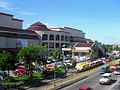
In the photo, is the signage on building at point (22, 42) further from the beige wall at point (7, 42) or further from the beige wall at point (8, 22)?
the beige wall at point (8, 22)

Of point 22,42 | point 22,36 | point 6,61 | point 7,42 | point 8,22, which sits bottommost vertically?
point 6,61

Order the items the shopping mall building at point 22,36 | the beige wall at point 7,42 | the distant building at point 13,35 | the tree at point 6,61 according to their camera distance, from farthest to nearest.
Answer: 1. the shopping mall building at point 22,36
2. the distant building at point 13,35
3. the beige wall at point 7,42
4. the tree at point 6,61

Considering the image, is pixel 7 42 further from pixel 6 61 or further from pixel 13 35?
pixel 6 61

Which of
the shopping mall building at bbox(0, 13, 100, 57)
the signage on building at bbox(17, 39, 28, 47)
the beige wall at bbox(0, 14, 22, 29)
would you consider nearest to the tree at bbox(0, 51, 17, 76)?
the shopping mall building at bbox(0, 13, 100, 57)

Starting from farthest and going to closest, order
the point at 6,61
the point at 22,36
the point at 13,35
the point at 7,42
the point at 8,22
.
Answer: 1. the point at 8,22
2. the point at 22,36
3. the point at 13,35
4. the point at 7,42
5. the point at 6,61

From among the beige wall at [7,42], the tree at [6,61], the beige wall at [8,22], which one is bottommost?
the tree at [6,61]

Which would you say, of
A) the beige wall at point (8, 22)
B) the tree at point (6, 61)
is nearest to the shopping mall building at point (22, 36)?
the beige wall at point (8, 22)

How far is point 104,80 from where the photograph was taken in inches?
1158

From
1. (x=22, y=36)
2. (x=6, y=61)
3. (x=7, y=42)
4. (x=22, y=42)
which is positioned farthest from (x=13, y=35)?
(x=6, y=61)

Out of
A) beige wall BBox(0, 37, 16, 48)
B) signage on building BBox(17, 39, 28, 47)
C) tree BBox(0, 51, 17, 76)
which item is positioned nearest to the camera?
tree BBox(0, 51, 17, 76)

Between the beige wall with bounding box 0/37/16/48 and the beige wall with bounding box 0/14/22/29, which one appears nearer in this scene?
the beige wall with bounding box 0/37/16/48

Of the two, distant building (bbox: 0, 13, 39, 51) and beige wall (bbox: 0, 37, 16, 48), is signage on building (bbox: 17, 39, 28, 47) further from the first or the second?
beige wall (bbox: 0, 37, 16, 48)

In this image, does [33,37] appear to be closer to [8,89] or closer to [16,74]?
[16,74]

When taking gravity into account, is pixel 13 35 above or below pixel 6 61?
above
